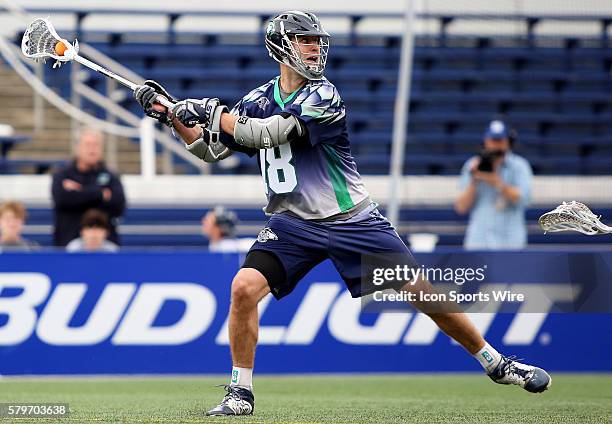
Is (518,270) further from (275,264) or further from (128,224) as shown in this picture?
(128,224)

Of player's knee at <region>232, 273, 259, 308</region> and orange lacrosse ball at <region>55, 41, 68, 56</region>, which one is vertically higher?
orange lacrosse ball at <region>55, 41, 68, 56</region>

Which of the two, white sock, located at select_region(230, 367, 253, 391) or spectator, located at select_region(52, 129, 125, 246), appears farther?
spectator, located at select_region(52, 129, 125, 246)

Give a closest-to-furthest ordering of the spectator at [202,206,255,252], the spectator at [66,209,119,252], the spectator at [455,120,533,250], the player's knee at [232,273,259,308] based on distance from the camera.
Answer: the player's knee at [232,273,259,308] → the spectator at [66,209,119,252] → the spectator at [455,120,533,250] → the spectator at [202,206,255,252]

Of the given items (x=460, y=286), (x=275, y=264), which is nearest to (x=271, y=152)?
(x=275, y=264)

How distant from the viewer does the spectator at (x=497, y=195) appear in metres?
10.7

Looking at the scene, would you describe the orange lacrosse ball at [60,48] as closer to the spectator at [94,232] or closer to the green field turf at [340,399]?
the green field turf at [340,399]

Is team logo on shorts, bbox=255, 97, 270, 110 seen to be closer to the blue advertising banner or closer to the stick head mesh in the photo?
the stick head mesh

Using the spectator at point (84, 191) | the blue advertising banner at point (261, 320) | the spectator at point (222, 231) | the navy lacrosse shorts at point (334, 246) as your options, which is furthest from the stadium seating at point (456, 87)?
the navy lacrosse shorts at point (334, 246)

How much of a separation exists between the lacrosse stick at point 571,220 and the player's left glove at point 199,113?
170 centimetres

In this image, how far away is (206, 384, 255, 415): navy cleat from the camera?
610 cm

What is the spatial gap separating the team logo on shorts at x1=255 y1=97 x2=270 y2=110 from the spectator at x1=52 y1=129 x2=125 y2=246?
4529 millimetres

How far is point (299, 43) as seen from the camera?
6387 mm

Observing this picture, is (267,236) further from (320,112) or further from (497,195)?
(497,195)

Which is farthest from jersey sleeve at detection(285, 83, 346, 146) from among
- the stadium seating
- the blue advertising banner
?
the stadium seating
